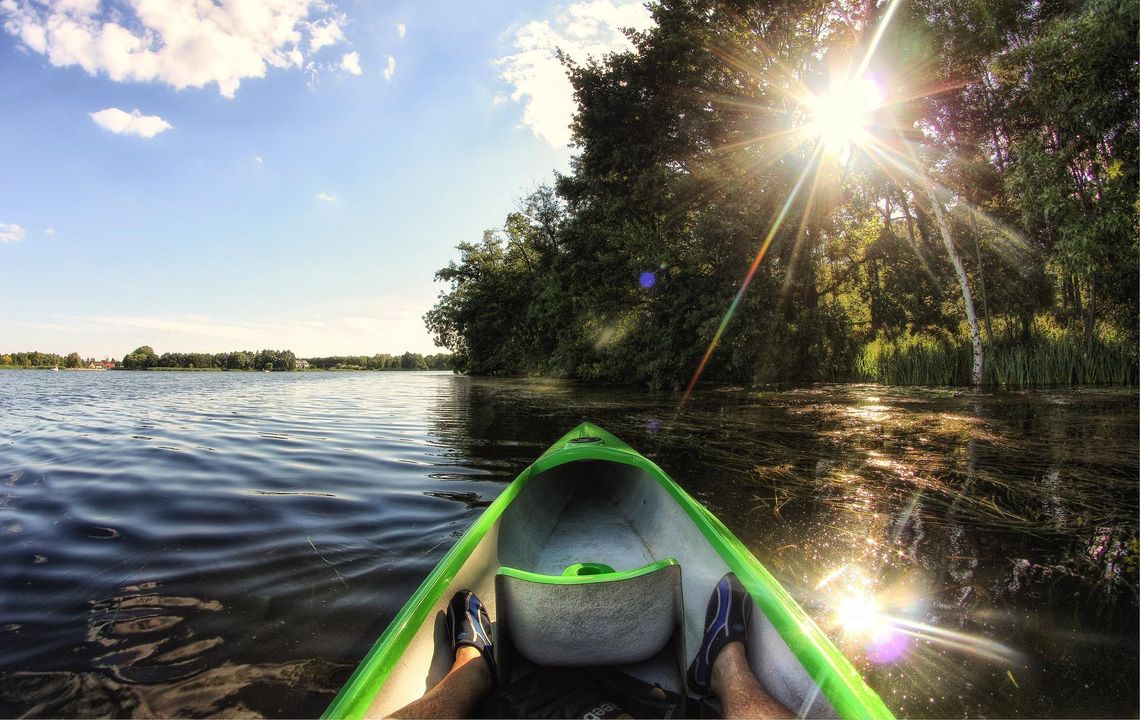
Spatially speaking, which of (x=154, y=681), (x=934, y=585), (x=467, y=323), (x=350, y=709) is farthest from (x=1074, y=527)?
(x=467, y=323)

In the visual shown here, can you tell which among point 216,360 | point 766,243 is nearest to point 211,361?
point 216,360

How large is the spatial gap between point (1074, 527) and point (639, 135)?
16997 mm

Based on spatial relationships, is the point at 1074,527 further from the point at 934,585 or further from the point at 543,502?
the point at 543,502

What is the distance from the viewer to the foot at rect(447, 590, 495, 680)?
1.83m

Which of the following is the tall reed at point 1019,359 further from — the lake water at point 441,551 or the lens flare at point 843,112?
the lens flare at point 843,112

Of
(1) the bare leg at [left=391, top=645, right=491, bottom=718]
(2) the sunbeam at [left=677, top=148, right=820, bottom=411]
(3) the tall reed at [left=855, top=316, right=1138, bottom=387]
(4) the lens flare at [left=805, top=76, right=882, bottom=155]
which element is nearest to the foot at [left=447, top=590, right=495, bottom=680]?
(1) the bare leg at [left=391, top=645, right=491, bottom=718]

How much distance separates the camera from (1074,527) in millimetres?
3250

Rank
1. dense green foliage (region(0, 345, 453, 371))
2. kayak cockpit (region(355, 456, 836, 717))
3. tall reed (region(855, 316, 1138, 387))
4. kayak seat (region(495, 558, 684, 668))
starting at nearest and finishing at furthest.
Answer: kayak cockpit (region(355, 456, 836, 717))
kayak seat (region(495, 558, 684, 668))
tall reed (region(855, 316, 1138, 387))
dense green foliage (region(0, 345, 453, 371))

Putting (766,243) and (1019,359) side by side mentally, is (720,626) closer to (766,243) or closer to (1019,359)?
(766,243)

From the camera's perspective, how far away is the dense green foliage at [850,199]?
34.6 ft

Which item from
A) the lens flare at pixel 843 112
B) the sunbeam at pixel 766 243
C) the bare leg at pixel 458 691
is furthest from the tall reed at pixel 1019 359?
the bare leg at pixel 458 691

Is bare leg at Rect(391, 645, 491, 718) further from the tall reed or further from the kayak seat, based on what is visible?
the tall reed

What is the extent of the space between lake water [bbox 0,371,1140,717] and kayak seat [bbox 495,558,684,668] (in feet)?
2.53

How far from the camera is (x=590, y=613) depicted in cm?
179
